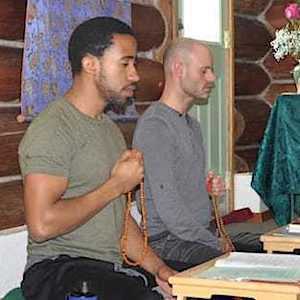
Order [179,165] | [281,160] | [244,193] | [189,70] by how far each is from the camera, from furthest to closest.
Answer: [244,193]
[281,160]
[189,70]
[179,165]

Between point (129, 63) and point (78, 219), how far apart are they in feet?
2.00

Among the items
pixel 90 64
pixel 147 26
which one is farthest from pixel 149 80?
pixel 90 64

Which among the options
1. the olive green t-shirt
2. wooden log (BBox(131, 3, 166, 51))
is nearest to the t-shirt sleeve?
the olive green t-shirt

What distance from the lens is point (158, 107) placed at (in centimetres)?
329

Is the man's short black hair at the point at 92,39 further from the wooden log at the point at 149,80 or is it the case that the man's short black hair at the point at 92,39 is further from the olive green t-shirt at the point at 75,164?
the wooden log at the point at 149,80

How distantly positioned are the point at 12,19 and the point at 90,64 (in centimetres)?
57

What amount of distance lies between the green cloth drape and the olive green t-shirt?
2.13 m

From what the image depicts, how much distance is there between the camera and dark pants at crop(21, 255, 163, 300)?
2.40 metres

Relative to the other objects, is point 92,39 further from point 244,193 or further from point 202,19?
point 244,193

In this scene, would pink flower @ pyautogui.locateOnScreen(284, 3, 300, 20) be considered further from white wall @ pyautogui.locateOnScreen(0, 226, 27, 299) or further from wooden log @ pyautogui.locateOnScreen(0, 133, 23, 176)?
white wall @ pyautogui.locateOnScreen(0, 226, 27, 299)

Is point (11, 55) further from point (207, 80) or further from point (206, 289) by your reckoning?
point (206, 289)

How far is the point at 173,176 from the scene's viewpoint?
3146 millimetres

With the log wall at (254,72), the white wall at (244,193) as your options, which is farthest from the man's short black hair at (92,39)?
the white wall at (244,193)

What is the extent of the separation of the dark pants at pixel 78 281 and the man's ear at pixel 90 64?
2.04 feet
